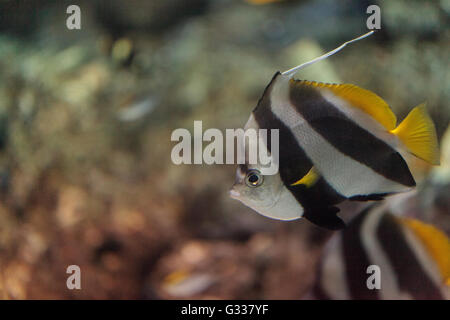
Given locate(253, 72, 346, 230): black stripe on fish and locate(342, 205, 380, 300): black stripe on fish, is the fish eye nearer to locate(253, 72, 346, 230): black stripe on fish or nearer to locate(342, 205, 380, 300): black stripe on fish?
locate(253, 72, 346, 230): black stripe on fish

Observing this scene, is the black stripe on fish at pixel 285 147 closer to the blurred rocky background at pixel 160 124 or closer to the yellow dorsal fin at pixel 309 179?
the yellow dorsal fin at pixel 309 179

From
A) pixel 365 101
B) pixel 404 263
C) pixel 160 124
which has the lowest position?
pixel 404 263

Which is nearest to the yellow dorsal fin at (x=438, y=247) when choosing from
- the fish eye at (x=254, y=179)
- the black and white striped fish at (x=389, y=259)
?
the black and white striped fish at (x=389, y=259)

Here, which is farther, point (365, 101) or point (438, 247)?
point (438, 247)

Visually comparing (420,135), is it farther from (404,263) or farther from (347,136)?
(404,263)

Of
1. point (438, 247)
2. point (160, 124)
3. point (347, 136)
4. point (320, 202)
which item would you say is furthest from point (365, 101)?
point (160, 124)

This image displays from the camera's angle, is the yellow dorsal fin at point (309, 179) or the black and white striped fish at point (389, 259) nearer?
the yellow dorsal fin at point (309, 179)
